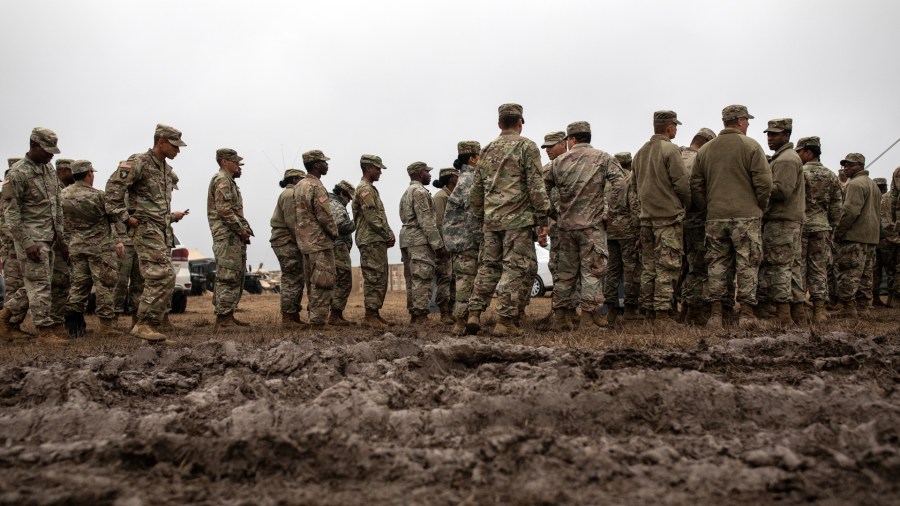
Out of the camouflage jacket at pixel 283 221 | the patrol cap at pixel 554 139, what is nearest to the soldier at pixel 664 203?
the patrol cap at pixel 554 139

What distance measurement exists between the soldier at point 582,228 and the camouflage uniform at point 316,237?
8.83 feet

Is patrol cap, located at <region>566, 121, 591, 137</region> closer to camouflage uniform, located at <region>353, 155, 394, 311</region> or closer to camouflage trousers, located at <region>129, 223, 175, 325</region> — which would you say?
camouflage uniform, located at <region>353, 155, 394, 311</region>

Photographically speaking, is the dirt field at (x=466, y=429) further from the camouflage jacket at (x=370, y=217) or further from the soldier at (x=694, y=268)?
the camouflage jacket at (x=370, y=217)

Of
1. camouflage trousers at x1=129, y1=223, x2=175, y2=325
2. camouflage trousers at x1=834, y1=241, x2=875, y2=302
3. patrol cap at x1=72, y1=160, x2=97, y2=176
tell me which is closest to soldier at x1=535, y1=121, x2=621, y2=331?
camouflage trousers at x1=129, y1=223, x2=175, y2=325

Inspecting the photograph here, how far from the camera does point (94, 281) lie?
324 inches

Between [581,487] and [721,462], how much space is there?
1.95 feet

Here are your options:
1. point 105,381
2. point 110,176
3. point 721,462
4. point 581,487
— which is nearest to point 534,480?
point 581,487

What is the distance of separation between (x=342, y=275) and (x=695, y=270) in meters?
4.54

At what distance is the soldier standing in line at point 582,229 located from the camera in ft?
23.1

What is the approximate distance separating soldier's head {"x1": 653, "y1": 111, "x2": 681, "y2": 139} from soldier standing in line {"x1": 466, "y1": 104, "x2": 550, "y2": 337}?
170 cm

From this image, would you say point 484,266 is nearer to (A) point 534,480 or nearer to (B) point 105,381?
(B) point 105,381

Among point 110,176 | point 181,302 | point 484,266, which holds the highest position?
point 110,176

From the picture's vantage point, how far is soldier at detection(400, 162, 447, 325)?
8.72 meters

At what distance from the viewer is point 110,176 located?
701 centimetres
